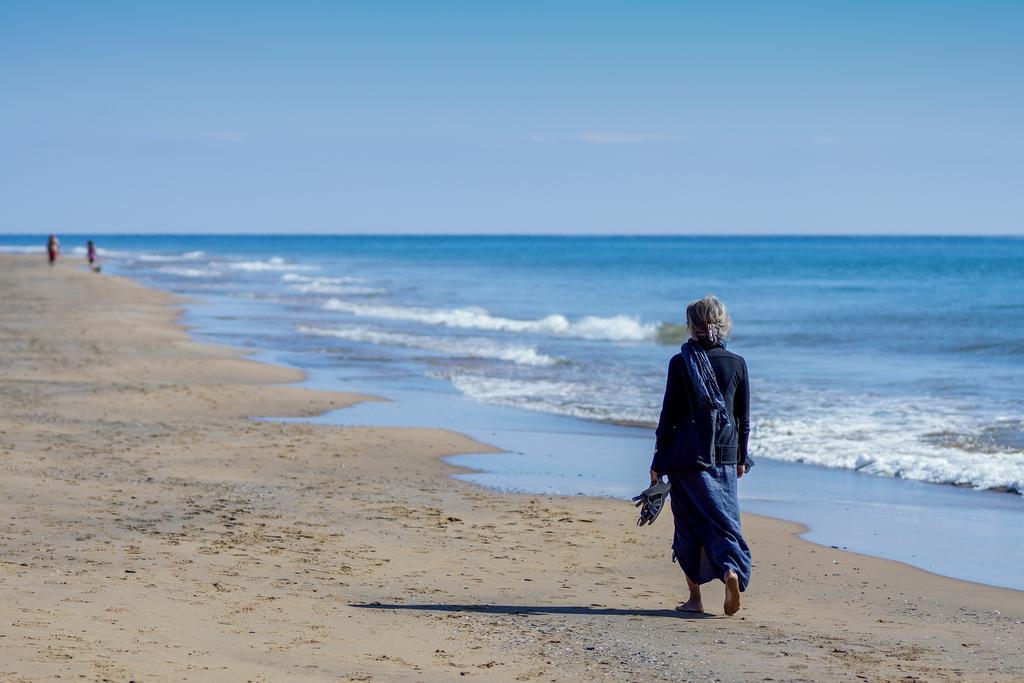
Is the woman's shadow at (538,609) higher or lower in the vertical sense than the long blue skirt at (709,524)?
lower

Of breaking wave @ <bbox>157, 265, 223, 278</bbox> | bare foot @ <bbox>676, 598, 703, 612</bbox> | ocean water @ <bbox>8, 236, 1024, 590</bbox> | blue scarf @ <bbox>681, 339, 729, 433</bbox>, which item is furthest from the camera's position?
breaking wave @ <bbox>157, 265, 223, 278</bbox>

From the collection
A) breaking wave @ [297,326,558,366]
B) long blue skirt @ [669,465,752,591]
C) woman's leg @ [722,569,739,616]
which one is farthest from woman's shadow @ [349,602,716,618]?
breaking wave @ [297,326,558,366]

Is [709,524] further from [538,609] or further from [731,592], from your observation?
[538,609]

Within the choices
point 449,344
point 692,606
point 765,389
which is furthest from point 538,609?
point 449,344

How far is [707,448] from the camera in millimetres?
6355

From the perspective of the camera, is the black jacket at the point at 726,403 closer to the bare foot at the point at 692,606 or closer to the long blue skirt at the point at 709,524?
the long blue skirt at the point at 709,524

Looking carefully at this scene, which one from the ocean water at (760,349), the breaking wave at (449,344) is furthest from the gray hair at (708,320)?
the breaking wave at (449,344)

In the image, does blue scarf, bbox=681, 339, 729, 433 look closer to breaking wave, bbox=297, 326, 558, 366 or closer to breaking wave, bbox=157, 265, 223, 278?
breaking wave, bbox=297, 326, 558, 366

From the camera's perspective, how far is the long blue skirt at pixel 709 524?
642cm

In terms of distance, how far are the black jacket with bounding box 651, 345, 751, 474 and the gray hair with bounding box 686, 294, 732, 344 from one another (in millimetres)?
75

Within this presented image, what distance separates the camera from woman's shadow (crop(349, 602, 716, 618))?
6.42m

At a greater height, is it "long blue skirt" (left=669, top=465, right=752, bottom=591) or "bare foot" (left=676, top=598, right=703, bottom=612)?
"long blue skirt" (left=669, top=465, right=752, bottom=591)

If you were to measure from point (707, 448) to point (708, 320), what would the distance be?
0.68m

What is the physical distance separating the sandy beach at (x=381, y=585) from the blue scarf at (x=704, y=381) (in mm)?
1152
